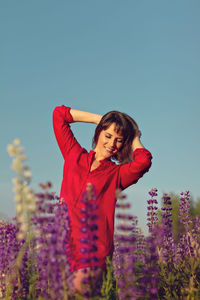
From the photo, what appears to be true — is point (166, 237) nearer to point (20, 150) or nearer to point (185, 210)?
point (185, 210)

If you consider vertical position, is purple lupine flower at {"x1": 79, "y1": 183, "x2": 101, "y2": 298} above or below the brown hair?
below

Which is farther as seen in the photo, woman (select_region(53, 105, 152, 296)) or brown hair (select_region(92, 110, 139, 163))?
brown hair (select_region(92, 110, 139, 163))

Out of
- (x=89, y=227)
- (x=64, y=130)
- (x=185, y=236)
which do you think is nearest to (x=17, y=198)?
(x=89, y=227)

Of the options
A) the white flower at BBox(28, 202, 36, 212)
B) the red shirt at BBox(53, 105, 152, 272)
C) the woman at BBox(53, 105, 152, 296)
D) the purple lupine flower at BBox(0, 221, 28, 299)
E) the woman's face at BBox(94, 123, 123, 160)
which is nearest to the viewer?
the white flower at BBox(28, 202, 36, 212)

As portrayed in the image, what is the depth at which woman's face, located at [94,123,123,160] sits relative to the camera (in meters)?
5.09

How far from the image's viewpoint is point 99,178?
4.83 meters

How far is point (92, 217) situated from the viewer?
2713mm

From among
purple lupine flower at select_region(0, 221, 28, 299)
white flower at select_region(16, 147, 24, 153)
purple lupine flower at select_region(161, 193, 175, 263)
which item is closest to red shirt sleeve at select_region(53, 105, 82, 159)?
purple lupine flower at select_region(0, 221, 28, 299)

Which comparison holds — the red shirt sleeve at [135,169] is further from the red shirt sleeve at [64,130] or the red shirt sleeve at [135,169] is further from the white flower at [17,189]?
the white flower at [17,189]

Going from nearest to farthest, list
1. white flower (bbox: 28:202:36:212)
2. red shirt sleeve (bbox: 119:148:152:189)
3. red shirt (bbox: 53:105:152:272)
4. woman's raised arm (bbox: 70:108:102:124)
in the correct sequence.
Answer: white flower (bbox: 28:202:36:212) → red shirt (bbox: 53:105:152:272) → red shirt sleeve (bbox: 119:148:152:189) → woman's raised arm (bbox: 70:108:102:124)

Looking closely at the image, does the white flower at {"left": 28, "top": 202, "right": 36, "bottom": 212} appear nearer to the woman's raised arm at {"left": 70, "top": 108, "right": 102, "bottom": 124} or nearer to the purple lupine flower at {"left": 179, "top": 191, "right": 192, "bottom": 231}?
the woman's raised arm at {"left": 70, "top": 108, "right": 102, "bottom": 124}

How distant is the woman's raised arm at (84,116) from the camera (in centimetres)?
565

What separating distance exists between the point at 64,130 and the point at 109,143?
82cm

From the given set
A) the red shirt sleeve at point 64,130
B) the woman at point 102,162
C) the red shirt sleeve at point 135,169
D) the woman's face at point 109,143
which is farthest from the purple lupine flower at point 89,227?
the red shirt sleeve at point 64,130
